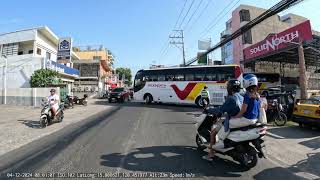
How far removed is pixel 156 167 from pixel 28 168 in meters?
2.65

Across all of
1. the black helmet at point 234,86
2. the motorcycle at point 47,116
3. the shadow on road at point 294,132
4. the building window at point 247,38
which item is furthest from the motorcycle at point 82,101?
the building window at point 247,38

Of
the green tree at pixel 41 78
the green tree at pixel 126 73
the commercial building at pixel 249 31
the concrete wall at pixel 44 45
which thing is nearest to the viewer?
the green tree at pixel 41 78

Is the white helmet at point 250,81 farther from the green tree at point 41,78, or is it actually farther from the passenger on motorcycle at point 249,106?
the green tree at point 41,78

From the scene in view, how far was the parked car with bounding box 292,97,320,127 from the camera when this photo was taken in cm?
1120

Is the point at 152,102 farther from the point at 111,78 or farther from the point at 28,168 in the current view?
the point at 111,78

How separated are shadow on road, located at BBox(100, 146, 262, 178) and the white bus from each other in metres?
16.2

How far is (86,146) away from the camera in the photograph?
8234 millimetres

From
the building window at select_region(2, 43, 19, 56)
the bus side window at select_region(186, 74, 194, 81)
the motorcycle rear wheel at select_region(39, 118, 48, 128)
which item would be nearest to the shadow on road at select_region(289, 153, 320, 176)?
the motorcycle rear wheel at select_region(39, 118, 48, 128)

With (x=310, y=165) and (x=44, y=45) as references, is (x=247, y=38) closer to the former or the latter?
(x=44, y=45)

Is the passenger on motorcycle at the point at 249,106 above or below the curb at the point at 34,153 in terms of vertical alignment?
above

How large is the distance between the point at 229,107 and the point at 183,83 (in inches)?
729

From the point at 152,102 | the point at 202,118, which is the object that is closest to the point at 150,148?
the point at 202,118

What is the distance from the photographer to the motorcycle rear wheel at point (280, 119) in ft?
42.8

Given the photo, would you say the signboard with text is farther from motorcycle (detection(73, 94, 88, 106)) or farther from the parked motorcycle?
the parked motorcycle
